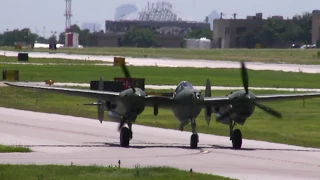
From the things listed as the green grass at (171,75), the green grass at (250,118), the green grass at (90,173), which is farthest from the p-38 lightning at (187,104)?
the green grass at (171,75)

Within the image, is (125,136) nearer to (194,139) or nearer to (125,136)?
(125,136)

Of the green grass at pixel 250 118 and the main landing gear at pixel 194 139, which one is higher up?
the main landing gear at pixel 194 139

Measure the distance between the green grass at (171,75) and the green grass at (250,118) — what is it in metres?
16.1

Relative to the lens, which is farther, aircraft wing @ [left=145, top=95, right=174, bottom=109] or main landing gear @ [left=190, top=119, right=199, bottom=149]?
main landing gear @ [left=190, top=119, right=199, bottom=149]

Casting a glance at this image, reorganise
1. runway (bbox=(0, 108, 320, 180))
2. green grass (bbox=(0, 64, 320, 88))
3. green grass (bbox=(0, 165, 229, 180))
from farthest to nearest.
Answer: green grass (bbox=(0, 64, 320, 88)) → runway (bbox=(0, 108, 320, 180)) → green grass (bbox=(0, 165, 229, 180))

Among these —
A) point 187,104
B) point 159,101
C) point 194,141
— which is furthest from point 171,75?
point 187,104

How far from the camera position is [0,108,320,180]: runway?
31.0 m

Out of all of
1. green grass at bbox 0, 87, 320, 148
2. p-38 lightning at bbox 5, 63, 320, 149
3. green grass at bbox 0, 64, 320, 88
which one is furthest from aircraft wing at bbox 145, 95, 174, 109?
green grass at bbox 0, 64, 320, 88

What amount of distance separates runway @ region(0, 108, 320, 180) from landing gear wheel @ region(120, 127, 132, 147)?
31 centimetres

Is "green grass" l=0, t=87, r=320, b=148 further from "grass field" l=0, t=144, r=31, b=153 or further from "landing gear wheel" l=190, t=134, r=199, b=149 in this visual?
"grass field" l=0, t=144, r=31, b=153

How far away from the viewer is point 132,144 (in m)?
38.8

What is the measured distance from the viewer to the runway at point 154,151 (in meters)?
31.0

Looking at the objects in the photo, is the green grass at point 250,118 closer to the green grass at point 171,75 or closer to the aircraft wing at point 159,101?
the aircraft wing at point 159,101

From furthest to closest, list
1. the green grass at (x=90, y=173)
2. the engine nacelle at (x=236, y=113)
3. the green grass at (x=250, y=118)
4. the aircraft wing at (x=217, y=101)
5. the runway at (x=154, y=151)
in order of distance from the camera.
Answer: the green grass at (x=250, y=118) → the aircraft wing at (x=217, y=101) → the engine nacelle at (x=236, y=113) → the runway at (x=154, y=151) → the green grass at (x=90, y=173)
